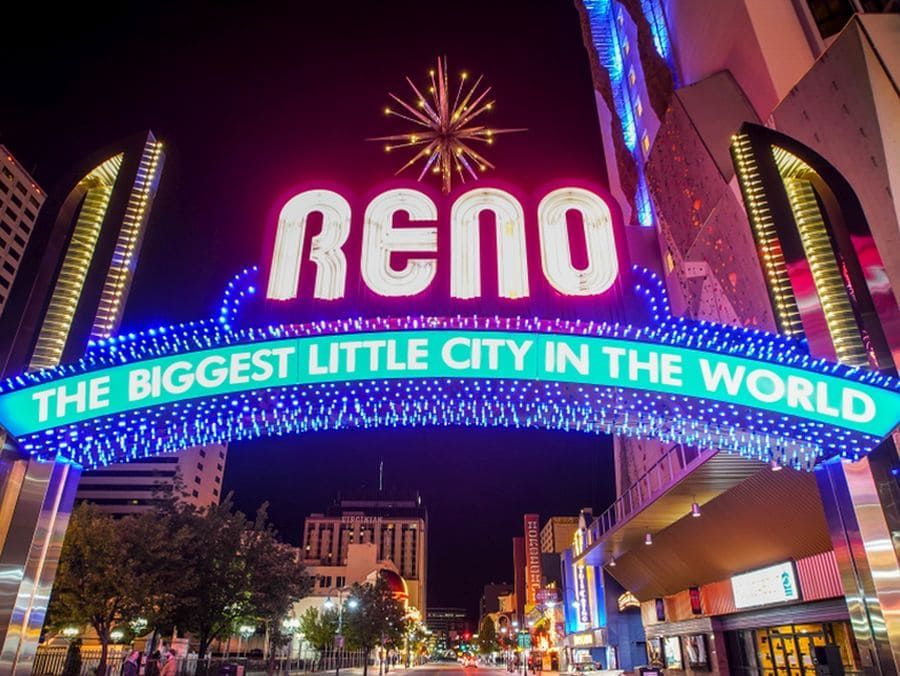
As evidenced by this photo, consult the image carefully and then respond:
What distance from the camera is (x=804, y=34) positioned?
2200 cm

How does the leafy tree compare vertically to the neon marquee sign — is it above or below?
below

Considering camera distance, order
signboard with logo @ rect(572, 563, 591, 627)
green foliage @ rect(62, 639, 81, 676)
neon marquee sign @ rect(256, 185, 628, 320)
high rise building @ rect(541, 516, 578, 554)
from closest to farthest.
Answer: neon marquee sign @ rect(256, 185, 628, 320) < green foliage @ rect(62, 639, 81, 676) < signboard with logo @ rect(572, 563, 591, 627) < high rise building @ rect(541, 516, 578, 554)

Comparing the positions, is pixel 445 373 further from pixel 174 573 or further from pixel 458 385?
pixel 174 573

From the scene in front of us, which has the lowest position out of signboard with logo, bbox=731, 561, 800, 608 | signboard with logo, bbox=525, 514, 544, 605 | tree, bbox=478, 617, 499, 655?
tree, bbox=478, 617, 499, 655

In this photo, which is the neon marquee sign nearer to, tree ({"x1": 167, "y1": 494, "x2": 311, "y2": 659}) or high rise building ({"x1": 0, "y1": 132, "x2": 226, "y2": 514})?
high rise building ({"x1": 0, "y1": 132, "x2": 226, "y2": 514})

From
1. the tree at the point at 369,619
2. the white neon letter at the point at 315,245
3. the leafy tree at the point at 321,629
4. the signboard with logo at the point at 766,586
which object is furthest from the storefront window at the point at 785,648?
the leafy tree at the point at 321,629

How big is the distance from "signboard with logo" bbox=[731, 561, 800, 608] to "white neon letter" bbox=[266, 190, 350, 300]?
21.7m

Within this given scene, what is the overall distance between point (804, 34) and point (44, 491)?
87.4ft

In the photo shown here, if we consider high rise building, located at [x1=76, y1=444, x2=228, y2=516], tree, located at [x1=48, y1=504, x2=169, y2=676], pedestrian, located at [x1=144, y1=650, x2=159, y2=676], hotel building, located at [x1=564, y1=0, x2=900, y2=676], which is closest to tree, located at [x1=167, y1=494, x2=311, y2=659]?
tree, located at [x1=48, y1=504, x2=169, y2=676]

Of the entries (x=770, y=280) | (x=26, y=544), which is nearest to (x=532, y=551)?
(x=770, y=280)

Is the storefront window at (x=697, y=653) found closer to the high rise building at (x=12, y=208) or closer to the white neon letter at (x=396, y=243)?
the white neon letter at (x=396, y=243)

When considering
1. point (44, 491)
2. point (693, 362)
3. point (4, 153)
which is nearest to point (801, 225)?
point (693, 362)

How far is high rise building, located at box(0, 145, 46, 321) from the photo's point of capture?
3595 inches

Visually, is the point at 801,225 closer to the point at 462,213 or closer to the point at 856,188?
the point at 462,213
